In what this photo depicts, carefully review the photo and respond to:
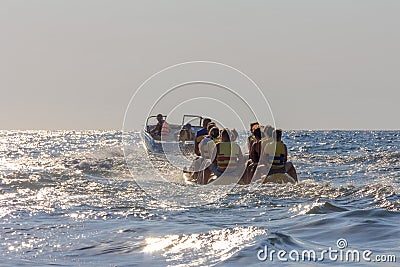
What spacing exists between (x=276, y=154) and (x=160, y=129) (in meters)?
16.7

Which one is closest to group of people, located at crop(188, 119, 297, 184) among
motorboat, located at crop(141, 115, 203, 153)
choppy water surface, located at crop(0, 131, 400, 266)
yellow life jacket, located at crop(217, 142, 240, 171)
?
yellow life jacket, located at crop(217, 142, 240, 171)

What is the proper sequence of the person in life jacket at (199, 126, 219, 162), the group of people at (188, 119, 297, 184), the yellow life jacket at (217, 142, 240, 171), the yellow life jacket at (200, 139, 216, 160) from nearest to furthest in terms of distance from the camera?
1. the group of people at (188, 119, 297, 184)
2. the yellow life jacket at (217, 142, 240, 171)
3. the person in life jacket at (199, 126, 219, 162)
4. the yellow life jacket at (200, 139, 216, 160)

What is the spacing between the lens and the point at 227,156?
15406 mm

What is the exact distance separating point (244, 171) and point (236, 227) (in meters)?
6.56

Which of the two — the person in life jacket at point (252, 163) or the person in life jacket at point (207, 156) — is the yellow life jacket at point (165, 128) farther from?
the person in life jacket at point (252, 163)

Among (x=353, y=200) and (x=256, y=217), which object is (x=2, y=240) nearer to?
(x=256, y=217)

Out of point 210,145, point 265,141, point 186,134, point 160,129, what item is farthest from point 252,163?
point 160,129

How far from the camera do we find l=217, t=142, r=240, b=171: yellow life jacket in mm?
15352

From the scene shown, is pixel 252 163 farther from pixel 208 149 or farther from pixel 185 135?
pixel 185 135

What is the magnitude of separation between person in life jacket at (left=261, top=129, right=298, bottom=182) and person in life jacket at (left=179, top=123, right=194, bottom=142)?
14.1m

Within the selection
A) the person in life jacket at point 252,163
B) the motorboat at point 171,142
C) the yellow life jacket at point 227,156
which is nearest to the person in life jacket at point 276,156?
the person in life jacket at point 252,163

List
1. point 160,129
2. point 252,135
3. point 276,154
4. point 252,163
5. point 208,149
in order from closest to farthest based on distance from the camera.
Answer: point 276,154 < point 252,163 < point 208,149 < point 252,135 < point 160,129

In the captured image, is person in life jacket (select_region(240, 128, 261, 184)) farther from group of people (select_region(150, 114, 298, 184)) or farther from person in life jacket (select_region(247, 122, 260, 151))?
person in life jacket (select_region(247, 122, 260, 151))

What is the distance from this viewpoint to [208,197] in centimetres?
1286
